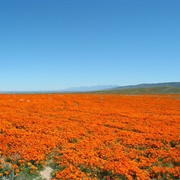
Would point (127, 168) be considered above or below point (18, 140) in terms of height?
below

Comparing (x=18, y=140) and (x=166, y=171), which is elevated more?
(x=18, y=140)

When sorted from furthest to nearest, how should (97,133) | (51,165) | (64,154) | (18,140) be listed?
(97,133)
(18,140)
(64,154)
(51,165)

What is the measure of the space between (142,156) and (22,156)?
718cm

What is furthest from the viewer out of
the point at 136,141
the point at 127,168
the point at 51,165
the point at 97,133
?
the point at 97,133

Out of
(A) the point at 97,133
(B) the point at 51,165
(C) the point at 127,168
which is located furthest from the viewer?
(A) the point at 97,133

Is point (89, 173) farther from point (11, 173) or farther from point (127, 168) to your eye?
point (11, 173)

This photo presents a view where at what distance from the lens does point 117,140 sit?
16.2m

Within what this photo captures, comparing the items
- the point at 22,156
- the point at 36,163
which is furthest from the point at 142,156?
the point at 22,156

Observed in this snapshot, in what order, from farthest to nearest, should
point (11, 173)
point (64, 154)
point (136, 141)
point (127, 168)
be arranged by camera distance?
point (136, 141) < point (64, 154) < point (127, 168) < point (11, 173)

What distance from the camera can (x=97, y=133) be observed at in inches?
689

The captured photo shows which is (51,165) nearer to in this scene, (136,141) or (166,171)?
(166,171)

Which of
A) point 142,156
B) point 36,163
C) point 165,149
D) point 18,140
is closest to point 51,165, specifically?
point 36,163

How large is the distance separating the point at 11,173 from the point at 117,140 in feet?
28.9

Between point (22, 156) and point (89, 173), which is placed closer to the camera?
point (89, 173)
